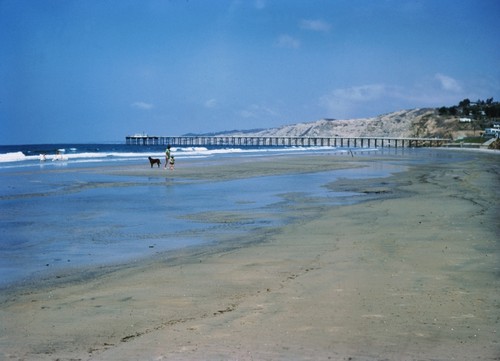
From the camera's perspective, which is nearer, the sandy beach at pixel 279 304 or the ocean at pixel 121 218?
the sandy beach at pixel 279 304

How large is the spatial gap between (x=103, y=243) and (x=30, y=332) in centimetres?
499

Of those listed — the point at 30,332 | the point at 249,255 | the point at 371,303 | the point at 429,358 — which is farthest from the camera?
the point at 249,255

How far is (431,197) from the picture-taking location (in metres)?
17.0

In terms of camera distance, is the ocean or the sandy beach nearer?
the sandy beach

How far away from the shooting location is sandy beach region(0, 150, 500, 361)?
4512 mm

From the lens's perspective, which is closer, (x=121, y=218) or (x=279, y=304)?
(x=279, y=304)

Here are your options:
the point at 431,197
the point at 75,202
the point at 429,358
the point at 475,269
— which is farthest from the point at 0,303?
the point at 431,197

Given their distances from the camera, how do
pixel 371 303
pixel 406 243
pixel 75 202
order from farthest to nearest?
pixel 75 202 < pixel 406 243 < pixel 371 303

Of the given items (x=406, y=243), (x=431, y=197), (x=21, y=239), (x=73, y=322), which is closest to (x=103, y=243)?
(x=21, y=239)

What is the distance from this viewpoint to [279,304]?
18.8 ft

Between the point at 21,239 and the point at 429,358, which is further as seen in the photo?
the point at 21,239

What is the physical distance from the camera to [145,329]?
16.5 ft

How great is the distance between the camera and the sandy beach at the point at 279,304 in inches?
178

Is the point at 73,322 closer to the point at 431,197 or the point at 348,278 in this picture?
the point at 348,278
